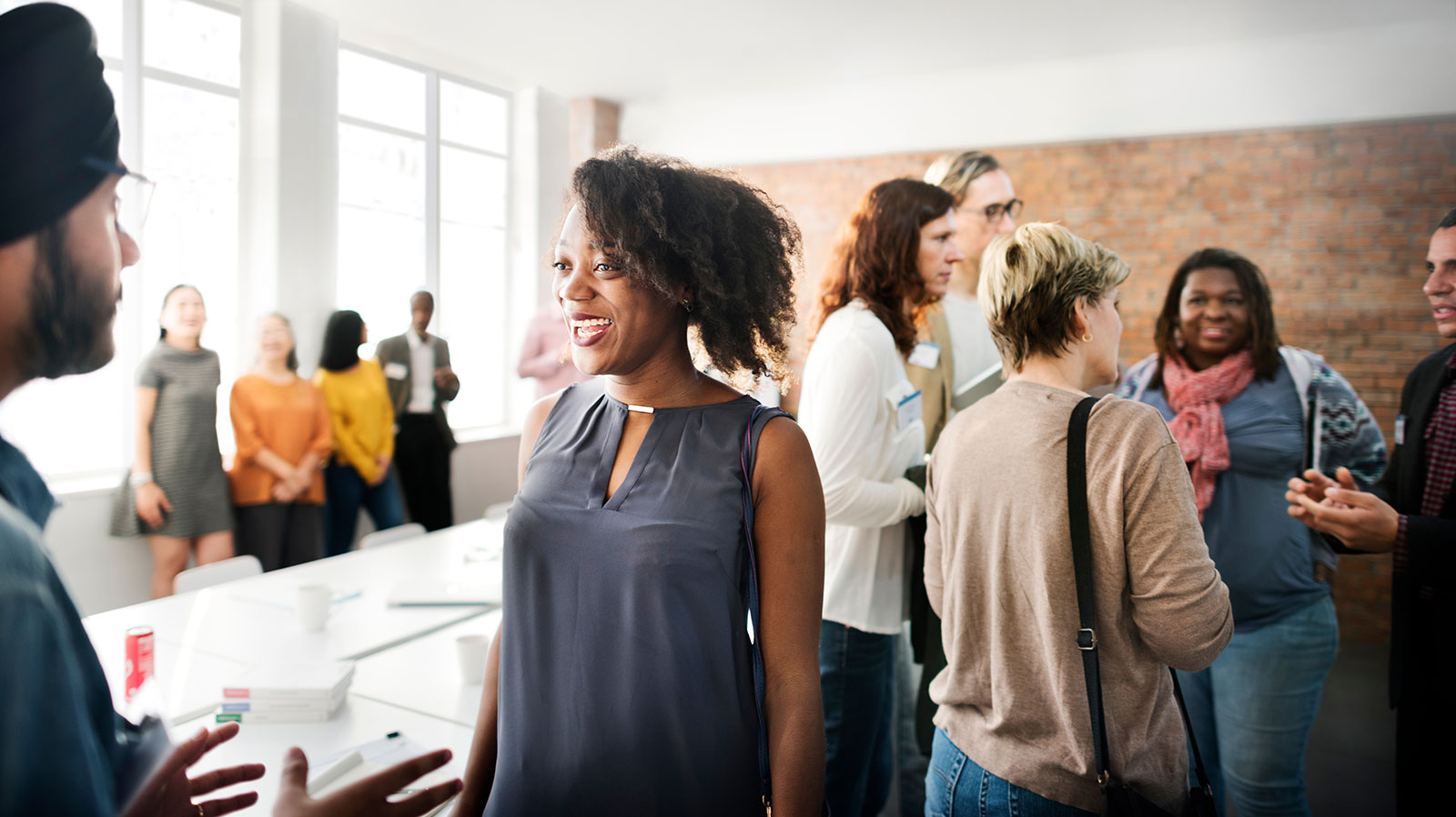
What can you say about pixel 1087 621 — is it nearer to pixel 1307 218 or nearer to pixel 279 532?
pixel 279 532

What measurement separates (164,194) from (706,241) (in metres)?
4.58

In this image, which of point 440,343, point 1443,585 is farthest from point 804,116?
point 1443,585

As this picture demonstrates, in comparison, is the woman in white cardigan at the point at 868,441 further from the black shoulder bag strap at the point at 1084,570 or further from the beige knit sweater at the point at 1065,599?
the black shoulder bag strap at the point at 1084,570

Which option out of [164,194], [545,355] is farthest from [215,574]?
[545,355]

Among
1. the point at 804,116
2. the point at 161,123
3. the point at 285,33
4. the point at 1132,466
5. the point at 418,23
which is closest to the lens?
the point at 1132,466

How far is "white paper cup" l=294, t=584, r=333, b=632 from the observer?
2.20m

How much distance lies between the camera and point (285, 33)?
5.03 meters

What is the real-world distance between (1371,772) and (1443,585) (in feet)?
6.62

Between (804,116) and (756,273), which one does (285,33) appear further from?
(756,273)

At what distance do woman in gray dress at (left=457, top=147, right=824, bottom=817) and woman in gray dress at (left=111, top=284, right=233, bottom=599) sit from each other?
3377 millimetres

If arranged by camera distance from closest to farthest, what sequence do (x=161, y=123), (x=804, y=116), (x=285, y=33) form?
(x=161, y=123) → (x=285, y=33) → (x=804, y=116)

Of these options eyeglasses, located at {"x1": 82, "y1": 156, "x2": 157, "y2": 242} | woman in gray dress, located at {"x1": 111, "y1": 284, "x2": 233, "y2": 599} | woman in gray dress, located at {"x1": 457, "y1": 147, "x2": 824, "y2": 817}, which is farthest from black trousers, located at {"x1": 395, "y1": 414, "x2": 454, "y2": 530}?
eyeglasses, located at {"x1": 82, "y1": 156, "x2": 157, "y2": 242}

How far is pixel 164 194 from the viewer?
4480 millimetres

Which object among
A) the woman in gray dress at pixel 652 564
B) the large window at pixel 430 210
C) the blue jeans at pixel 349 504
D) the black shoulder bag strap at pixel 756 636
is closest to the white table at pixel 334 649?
the woman in gray dress at pixel 652 564
